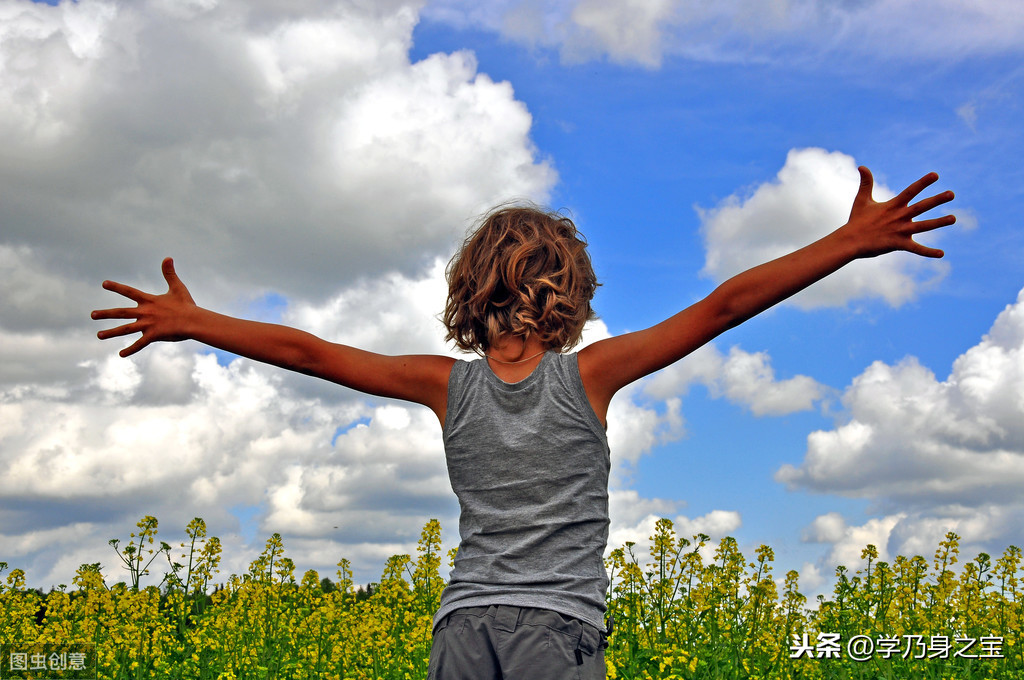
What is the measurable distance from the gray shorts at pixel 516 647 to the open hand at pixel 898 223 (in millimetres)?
1423

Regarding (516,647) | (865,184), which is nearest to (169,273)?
(516,647)

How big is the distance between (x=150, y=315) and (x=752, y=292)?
2.05 metres

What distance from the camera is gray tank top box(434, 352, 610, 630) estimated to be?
2.26 m

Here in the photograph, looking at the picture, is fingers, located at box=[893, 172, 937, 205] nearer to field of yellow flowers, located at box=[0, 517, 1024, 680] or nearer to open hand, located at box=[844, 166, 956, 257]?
open hand, located at box=[844, 166, 956, 257]

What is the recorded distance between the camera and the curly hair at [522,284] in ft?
8.59

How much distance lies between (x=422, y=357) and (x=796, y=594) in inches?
220

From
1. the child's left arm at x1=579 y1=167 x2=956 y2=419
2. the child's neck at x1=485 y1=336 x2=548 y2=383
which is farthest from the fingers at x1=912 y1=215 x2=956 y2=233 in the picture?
the child's neck at x1=485 y1=336 x2=548 y2=383

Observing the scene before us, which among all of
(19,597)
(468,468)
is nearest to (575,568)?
(468,468)

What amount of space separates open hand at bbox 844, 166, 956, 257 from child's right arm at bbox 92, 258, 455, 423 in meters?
1.33

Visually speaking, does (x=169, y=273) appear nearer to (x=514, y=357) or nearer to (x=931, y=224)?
(x=514, y=357)

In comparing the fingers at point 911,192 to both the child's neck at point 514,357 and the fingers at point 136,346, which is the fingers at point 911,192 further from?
the fingers at point 136,346

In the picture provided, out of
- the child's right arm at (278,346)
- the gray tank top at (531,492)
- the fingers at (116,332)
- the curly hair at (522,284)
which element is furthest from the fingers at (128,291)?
the gray tank top at (531,492)

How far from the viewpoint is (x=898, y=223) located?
8.32ft

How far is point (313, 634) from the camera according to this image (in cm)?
716
